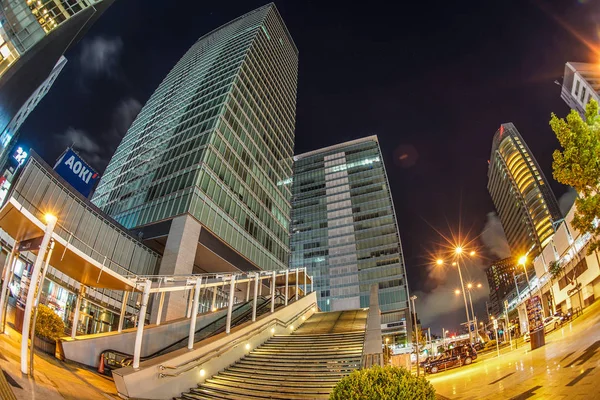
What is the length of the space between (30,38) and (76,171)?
2482 cm

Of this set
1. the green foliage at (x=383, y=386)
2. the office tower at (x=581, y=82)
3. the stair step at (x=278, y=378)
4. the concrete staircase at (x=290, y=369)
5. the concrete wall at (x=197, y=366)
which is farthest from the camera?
the office tower at (x=581, y=82)

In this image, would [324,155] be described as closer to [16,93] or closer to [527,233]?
[16,93]

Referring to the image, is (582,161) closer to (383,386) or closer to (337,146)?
(383,386)

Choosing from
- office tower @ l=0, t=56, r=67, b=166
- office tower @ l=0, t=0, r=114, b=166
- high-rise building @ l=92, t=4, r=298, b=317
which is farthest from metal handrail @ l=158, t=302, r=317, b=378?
office tower @ l=0, t=56, r=67, b=166

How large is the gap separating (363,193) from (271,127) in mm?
57538

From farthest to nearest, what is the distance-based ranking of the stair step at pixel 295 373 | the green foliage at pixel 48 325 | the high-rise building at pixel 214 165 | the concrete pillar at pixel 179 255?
1. the high-rise building at pixel 214 165
2. the concrete pillar at pixel 179 255
3. the green foliage at pixel 48 325
4. the stair step at pixel 295 373

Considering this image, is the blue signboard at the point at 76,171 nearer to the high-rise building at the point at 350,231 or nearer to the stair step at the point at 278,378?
the stair step at the point at 278,378

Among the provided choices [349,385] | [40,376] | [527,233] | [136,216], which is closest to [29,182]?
[136,216]

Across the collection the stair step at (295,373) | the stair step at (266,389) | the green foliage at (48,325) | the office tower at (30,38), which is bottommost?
the stair step at (266,389)

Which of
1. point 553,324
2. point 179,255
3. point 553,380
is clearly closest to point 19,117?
point 179,255

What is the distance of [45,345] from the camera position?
44.3 feet

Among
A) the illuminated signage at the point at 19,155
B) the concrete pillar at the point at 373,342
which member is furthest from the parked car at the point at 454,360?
the illuminated signage at the point at 19,155

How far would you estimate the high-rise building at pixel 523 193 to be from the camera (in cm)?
15088

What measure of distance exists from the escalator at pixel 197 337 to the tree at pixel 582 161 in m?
16.9
